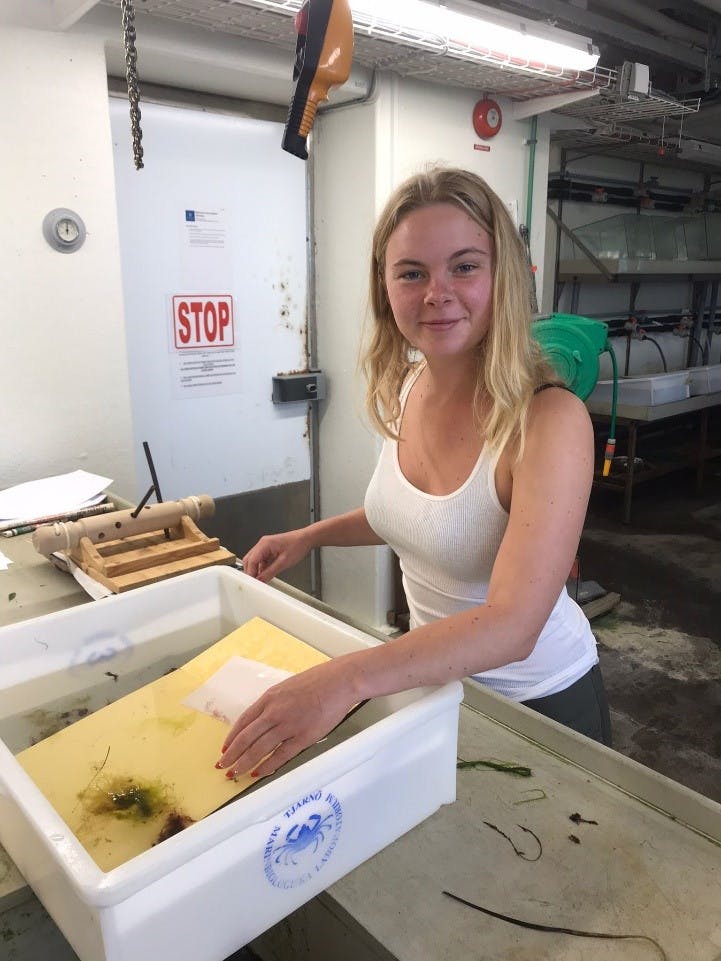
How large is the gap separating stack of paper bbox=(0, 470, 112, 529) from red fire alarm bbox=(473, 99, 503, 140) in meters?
2.16

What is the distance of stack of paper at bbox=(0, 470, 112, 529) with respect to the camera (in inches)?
70.7

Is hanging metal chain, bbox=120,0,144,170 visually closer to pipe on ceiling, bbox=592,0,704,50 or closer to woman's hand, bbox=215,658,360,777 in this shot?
woman's hand, bbox=215,658,360,777

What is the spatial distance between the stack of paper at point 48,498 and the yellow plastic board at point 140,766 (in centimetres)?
92

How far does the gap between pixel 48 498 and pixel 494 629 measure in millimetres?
1378

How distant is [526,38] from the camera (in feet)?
7.64

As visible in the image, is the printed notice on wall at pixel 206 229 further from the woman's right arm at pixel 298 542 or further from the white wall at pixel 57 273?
the woman's right arm at pixel 298 542

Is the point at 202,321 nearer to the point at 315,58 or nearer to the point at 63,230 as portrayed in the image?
the point at 63,230

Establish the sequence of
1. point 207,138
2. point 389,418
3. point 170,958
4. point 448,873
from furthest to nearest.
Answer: point 207,138
point 389,418
point 448,873
point 170,958

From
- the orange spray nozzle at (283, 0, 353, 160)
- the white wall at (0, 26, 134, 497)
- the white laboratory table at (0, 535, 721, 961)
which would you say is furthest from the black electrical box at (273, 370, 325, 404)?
the white laboratory table at (0, 535, 721, 961)

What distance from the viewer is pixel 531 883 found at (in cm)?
78

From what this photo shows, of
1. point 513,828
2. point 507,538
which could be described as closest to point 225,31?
point 507,538

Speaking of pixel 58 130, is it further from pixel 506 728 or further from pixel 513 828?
pixel 513 828

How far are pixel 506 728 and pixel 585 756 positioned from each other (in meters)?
0.12

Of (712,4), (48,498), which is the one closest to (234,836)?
(48,498)
